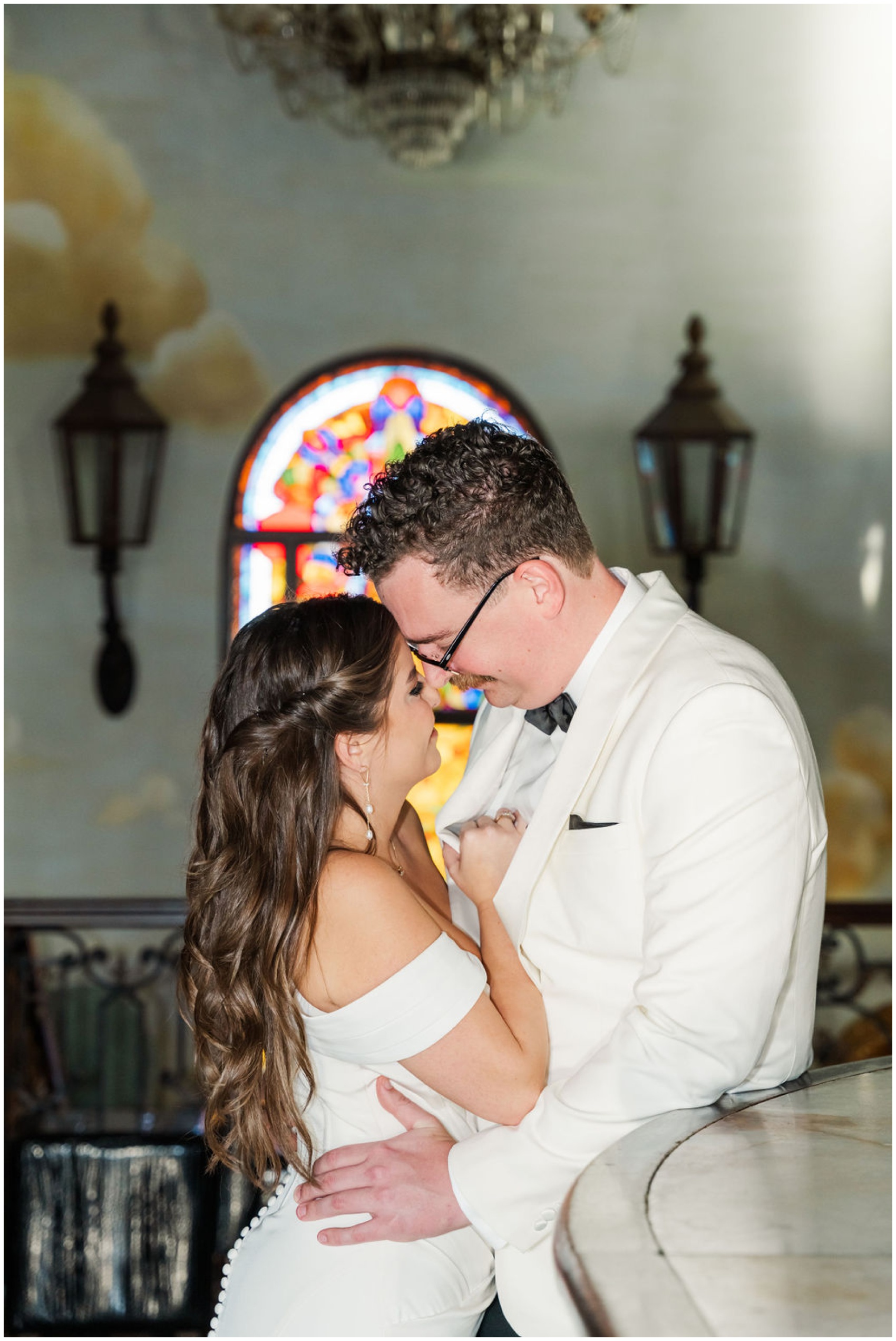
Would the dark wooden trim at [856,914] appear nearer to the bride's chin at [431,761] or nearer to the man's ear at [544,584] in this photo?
the bride's chin at [431,761]

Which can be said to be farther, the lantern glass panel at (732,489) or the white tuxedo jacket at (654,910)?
the lantern glass panel at (732,489)

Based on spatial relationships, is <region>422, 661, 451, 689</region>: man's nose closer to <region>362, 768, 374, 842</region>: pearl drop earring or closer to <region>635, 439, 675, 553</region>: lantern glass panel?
<region>362, 768, 374, 842</region>: pearl drop earring

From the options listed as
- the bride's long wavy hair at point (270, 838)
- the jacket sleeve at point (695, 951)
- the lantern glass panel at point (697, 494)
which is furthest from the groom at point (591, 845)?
the lantern glass panel at point (697, 494)

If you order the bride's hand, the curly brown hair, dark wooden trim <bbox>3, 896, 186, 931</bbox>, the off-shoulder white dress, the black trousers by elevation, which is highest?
the curly brown hair

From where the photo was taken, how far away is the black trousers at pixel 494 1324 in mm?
Result: 2074

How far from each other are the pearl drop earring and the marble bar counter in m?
0.72

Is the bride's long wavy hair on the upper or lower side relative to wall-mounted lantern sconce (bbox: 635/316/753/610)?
lower

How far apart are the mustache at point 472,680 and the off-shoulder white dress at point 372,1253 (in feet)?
1.35

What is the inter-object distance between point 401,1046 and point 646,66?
19.6 feet

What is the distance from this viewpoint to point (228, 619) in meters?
6.65

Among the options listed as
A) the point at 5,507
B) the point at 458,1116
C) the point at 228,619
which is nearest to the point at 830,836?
the point at 228,619

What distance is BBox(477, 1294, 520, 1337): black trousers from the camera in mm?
2074

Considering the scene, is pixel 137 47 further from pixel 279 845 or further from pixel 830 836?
pixel 279 845

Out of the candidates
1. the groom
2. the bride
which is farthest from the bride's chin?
the groom
